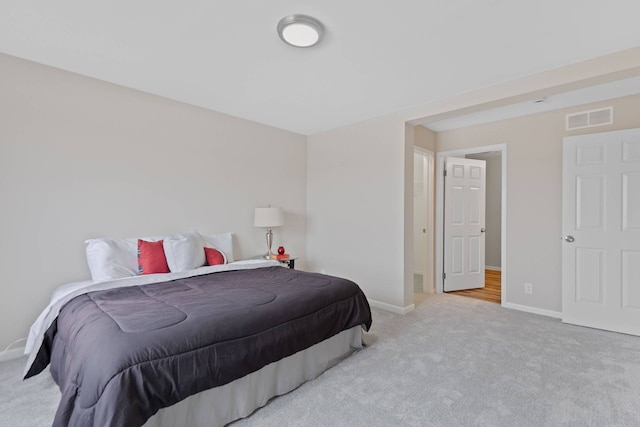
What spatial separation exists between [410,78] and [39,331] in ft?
11.3

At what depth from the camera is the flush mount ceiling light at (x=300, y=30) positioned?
1922 mm

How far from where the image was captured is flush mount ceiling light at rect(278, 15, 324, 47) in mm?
1922

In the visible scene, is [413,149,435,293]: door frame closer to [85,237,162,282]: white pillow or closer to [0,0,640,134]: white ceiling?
[0,0,640,134]: white ceiling

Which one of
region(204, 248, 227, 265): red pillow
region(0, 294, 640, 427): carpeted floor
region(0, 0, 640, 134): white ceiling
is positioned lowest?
region(0, 294, 640, 427): carpeted floor

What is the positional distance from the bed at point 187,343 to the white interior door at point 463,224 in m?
2.46

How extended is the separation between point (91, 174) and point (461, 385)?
351 cm

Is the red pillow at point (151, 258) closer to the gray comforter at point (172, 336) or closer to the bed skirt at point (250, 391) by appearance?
the gray comforter at point (172, 336)

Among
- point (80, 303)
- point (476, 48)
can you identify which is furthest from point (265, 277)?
point (476, 48)

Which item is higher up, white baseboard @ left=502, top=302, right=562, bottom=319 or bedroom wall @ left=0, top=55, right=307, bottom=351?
bedroom wall @ left=0, top=55, right=307, bottom=351

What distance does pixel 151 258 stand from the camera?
9.12ft

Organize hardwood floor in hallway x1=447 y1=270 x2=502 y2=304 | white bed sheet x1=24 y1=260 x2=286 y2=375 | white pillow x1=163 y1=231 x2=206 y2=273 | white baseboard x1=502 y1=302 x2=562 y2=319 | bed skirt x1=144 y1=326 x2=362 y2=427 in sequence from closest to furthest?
bed skirt x1=144 y1=326 x2=362 y2=427, white bed sheet x1=24 y1=260 x2=286 y2=375, white pillow x1=163 y1=231 x2=206 y2=273, white baseboard x1=502 y1=302 x2=562 y2=319, hardwood floor in hallway x1=447 y1=270 x2=502 y2=304

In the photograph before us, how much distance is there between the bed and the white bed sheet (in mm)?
11

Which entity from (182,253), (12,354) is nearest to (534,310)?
(182,253)

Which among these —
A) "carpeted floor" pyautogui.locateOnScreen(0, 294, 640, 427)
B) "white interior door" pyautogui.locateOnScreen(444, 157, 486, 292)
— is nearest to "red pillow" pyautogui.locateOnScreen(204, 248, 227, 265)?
"carpeted floor" pyautogui.locateOnScreen(0, 294, 640, 427)
